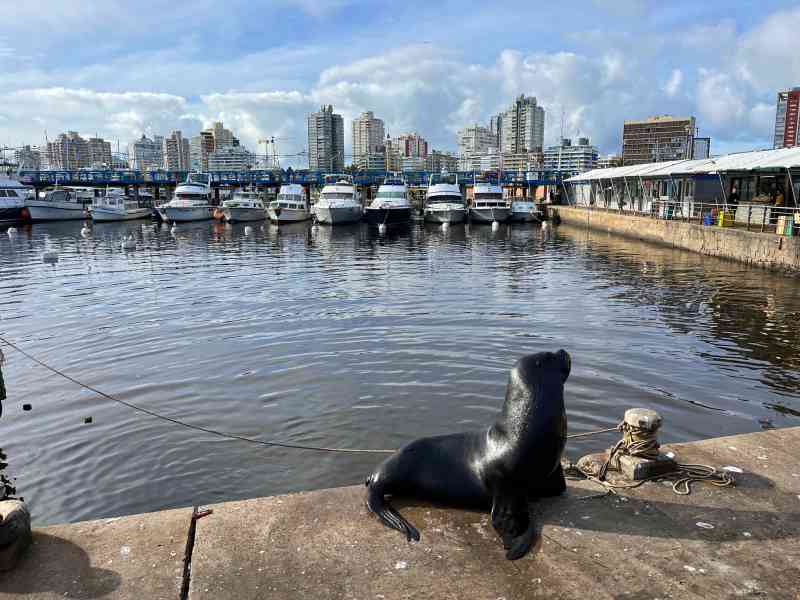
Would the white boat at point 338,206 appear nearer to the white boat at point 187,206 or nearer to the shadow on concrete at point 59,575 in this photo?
the white boat at point 187,206

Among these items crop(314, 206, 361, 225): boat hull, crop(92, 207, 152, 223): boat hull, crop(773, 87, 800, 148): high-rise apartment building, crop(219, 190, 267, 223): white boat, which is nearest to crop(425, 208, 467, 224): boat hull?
crop(314, 206, 361, 225): boat hull

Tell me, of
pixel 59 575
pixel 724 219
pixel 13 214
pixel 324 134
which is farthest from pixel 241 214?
pixel 324 134

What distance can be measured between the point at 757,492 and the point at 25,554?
536cm

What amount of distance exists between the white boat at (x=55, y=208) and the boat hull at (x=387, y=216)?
30113mm

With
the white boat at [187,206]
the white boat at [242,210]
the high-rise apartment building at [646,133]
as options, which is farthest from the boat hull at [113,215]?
the high-rise apartment building at [646,133]

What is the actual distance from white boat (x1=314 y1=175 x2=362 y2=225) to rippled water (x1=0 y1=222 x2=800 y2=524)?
81.8 ft

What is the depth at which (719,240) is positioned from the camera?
→ 1006 inches

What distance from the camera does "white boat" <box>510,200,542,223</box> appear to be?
51.5 m

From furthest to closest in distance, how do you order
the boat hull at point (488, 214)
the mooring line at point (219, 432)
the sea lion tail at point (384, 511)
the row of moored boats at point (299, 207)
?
the row of moored boats at point (299, 207) < the boat hull at point (488, 214) < the mooring line at point (219, 432) < the sea lion tail at point (384, 511)

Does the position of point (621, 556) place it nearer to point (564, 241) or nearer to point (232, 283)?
point (232, 283)

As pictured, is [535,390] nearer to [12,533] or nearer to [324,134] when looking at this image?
[12,533]

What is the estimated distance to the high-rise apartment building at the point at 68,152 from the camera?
18675 cm

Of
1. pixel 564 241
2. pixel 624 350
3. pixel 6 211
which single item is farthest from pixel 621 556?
pixel 6 211

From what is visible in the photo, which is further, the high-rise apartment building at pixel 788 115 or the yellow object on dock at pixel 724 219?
the high-rise apartment building at pixel 788 115
